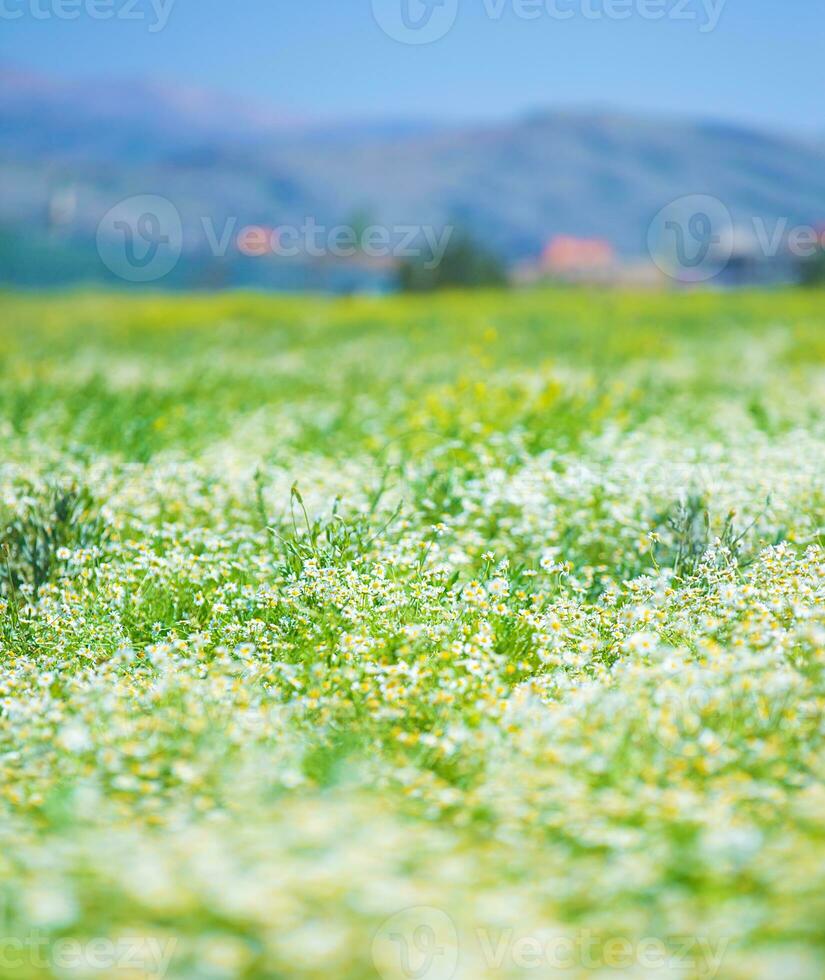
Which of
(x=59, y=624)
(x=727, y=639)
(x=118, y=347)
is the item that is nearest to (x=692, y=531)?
(x=727, y=639)

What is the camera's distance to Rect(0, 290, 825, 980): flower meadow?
323 centimetres

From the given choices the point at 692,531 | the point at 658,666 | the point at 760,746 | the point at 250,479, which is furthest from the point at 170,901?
the point at 250,479

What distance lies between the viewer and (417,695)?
209 inches

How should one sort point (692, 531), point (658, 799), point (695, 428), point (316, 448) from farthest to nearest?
1. point (695, 428)
2. point (316, 448)
3. point (692, 531)
4. point (658, 799)

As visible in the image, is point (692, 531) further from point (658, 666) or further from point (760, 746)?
point (760, 746)

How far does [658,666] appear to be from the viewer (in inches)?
203

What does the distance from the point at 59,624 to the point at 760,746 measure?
167 inches

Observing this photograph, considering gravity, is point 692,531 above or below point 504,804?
above

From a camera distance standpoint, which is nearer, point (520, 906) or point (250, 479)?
point (520, 906)

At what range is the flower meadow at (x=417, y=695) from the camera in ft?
10.6

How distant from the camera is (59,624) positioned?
658 centimetres

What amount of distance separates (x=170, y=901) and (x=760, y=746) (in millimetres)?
2411

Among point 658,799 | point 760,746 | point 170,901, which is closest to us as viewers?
point 170,901

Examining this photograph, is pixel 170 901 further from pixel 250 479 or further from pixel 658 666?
pixel 250 479
